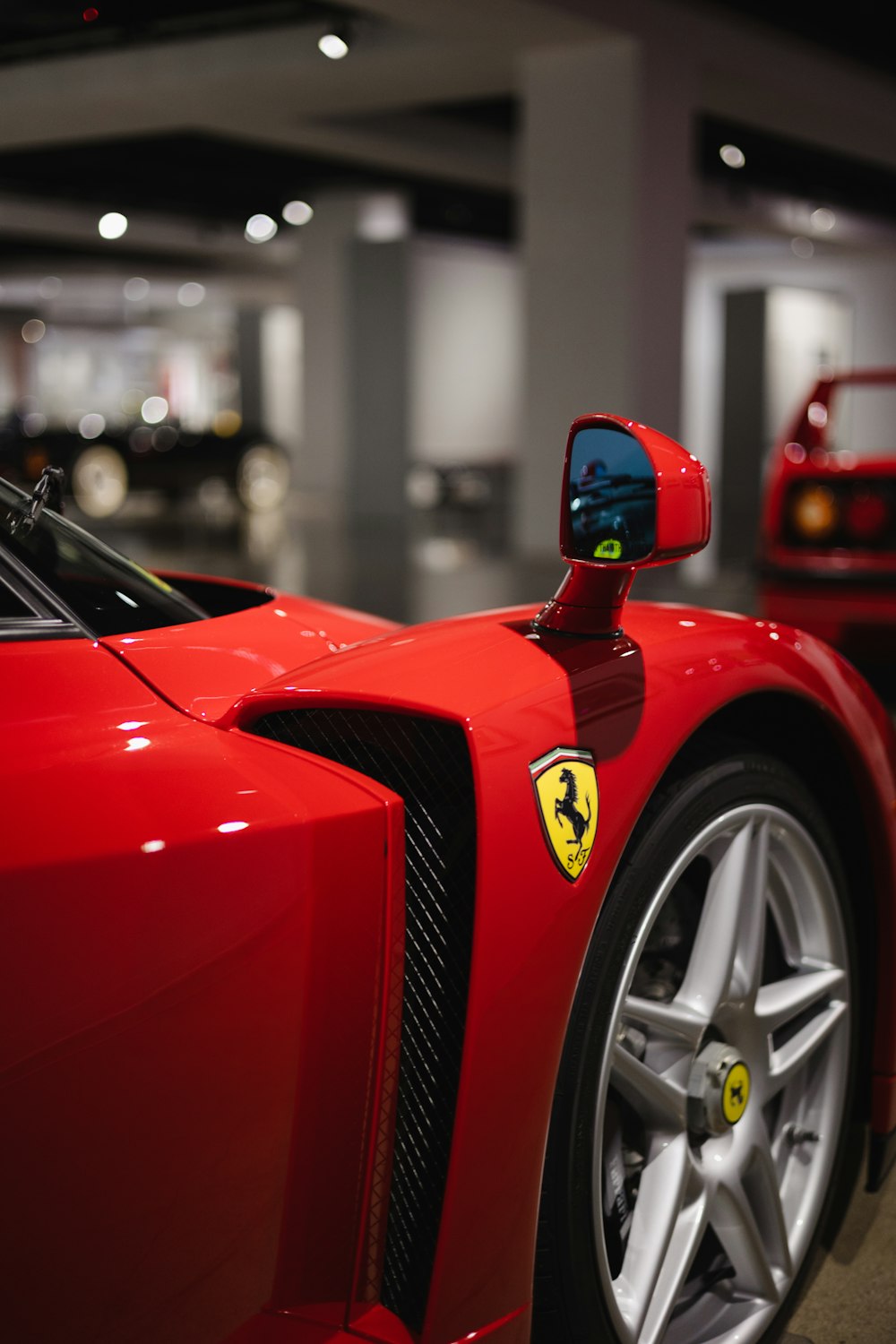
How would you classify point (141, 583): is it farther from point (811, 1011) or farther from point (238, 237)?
point (238, 237)

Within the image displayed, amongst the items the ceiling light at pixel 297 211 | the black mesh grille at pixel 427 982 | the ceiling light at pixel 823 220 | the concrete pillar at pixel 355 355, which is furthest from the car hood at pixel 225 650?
the ceiling light at pixel 823 220

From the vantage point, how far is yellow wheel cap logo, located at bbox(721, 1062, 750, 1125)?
1.32 meters

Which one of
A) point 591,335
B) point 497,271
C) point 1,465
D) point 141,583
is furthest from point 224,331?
point 141,583

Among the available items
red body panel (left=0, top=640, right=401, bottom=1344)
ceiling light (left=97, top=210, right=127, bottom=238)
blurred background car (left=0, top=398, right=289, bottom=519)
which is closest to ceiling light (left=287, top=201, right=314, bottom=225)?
ceiling light (left=97, top=210, right=127, bottom=238)

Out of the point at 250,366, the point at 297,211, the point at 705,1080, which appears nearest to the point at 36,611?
the point at 705,1080

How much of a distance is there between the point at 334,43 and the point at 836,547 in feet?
21.5

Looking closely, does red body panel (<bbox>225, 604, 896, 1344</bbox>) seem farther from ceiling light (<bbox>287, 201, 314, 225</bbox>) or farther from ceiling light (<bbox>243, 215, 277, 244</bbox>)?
ceiling light (<bbox>243, 215, 277, 244</bbox>)

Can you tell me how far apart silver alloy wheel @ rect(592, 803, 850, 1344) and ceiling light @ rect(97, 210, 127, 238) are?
1659 centimetres

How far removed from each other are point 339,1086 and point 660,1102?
400 mm

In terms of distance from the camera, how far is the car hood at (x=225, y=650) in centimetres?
110

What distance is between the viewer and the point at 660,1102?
1251 millimetres

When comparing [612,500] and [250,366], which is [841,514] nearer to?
[612,500]

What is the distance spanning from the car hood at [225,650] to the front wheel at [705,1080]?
1.28ft

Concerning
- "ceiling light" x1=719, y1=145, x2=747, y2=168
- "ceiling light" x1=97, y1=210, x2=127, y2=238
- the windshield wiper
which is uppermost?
"ceiling light" x1=719, y1=145, x2=747, y2=168
